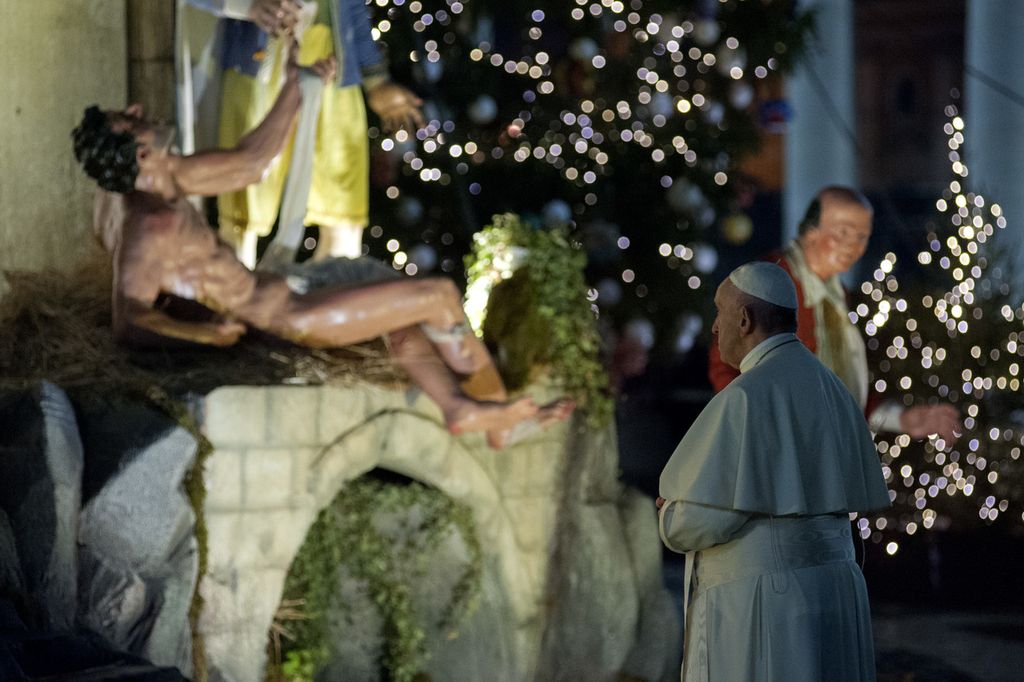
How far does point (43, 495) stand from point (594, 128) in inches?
253

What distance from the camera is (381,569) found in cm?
685

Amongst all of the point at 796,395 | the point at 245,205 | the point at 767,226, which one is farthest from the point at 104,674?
the point at 767,226

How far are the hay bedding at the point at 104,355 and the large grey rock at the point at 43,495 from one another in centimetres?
35

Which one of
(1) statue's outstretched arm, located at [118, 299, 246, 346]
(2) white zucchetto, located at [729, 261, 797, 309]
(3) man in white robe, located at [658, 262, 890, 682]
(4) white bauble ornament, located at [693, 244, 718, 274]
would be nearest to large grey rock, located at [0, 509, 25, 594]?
(1) statue's outstretched arm, located at [118, 299, 246, 346]

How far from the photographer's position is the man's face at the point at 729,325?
13.8 ft

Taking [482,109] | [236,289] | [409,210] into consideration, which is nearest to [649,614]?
[236,289]

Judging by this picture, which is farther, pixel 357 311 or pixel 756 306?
pixel 357 311

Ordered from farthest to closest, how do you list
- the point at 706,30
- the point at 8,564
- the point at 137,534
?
the point at 706,30, the point at 137,534, the point at 8,564

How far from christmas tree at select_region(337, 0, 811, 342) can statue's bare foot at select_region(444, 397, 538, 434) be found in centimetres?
375

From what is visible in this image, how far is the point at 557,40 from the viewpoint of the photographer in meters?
13.8

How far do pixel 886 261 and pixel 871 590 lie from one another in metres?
2.04

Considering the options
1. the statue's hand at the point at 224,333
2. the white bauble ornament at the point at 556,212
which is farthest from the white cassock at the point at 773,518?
the white bauble ornament at the point at 556,212

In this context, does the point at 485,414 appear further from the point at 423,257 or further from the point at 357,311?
the point at 423,257

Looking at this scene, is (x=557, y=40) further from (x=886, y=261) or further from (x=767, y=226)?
(x=767, y=226)
